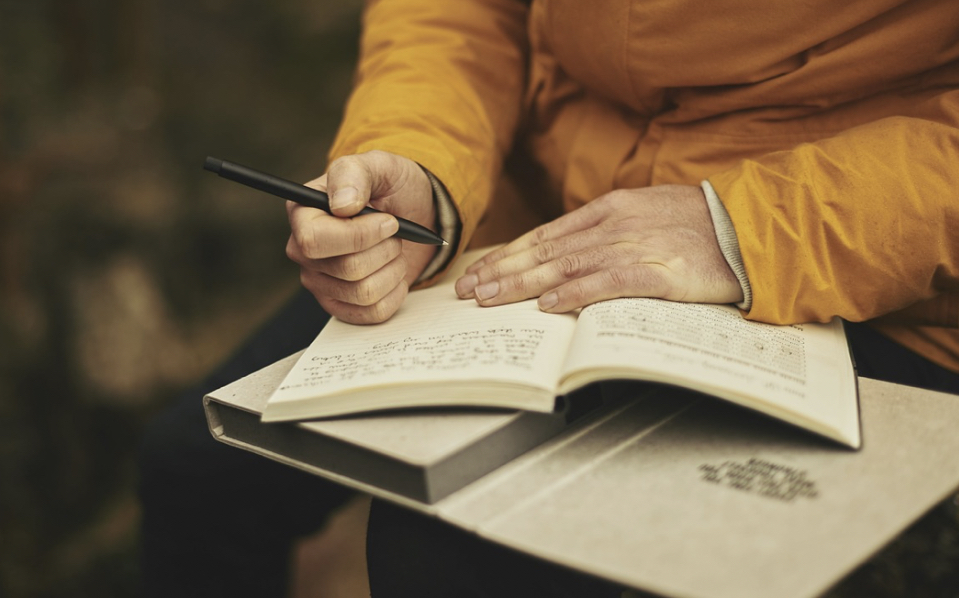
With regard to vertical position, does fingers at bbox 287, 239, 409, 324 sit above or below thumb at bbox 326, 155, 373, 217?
below

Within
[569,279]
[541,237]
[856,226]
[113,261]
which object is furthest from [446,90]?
[113,261]

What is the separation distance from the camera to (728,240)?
0.90 m

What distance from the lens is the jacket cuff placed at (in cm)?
87

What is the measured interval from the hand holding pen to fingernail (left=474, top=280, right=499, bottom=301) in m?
0.11

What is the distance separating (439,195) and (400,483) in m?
0.54

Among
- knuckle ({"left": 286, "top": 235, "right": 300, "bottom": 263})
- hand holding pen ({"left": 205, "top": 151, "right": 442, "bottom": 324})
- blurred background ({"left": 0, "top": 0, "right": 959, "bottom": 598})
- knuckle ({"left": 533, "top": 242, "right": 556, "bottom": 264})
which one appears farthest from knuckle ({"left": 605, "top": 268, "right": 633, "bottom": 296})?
blurred background ({"left": 0, "top": 0, "right": 959, "bottom": 598})

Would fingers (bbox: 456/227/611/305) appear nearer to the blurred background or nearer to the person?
the person

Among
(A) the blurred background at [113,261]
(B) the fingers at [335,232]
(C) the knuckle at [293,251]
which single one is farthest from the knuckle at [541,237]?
(A) the blurred background at [113,261]

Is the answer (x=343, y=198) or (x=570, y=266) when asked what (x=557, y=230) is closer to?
(x=570, y=266)

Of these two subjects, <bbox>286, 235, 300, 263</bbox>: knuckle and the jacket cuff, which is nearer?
the jacket cuff

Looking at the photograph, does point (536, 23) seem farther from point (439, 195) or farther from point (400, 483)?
point (400, 483)

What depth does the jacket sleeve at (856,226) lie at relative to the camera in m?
0.85

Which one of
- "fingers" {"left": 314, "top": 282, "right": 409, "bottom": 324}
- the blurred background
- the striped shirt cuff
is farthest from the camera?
the blurred background

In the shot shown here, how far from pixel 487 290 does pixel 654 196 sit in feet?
0.84
